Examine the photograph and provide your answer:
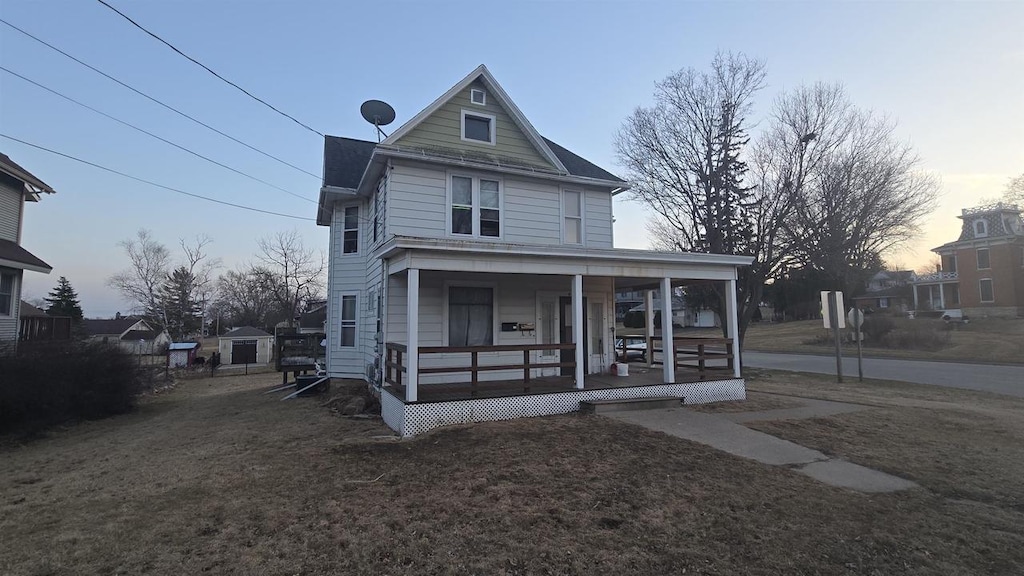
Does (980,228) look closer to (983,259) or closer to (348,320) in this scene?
(983,259)

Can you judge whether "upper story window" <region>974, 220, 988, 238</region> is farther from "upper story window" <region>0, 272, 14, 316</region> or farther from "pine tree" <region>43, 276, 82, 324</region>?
"pine tree" <region>43, 276, 82, 324</region>

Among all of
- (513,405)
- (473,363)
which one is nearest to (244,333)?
(473,363)

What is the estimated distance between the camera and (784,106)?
20.8 metres

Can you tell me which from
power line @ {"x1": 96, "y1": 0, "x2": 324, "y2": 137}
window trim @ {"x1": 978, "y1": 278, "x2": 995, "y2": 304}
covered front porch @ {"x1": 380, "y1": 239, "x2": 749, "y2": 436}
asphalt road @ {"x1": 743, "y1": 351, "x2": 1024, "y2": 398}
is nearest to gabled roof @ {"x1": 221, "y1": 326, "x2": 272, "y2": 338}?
power line @ {"x1": 96, "y1": 0, "x2": 324, "y2": 137}

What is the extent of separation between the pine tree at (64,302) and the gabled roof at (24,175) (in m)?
A: 33.8

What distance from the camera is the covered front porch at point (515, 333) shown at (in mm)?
8562

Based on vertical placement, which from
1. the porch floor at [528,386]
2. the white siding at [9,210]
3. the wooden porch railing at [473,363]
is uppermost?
the white siding at [9,210]

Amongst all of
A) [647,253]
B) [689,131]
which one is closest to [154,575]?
Result: [647,253]

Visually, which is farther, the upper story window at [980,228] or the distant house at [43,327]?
the upper story window at [980,228]

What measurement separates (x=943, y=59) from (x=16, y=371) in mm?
22661

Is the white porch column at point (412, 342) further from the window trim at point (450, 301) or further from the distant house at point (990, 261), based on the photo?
the distant house at point (990, 261)

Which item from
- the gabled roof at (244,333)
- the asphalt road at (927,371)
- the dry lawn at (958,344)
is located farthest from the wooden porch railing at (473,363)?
the gabled roof at (244,333)

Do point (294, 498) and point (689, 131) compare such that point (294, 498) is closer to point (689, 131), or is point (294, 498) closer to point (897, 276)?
point (689, 131)

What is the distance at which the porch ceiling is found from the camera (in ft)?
27.7
